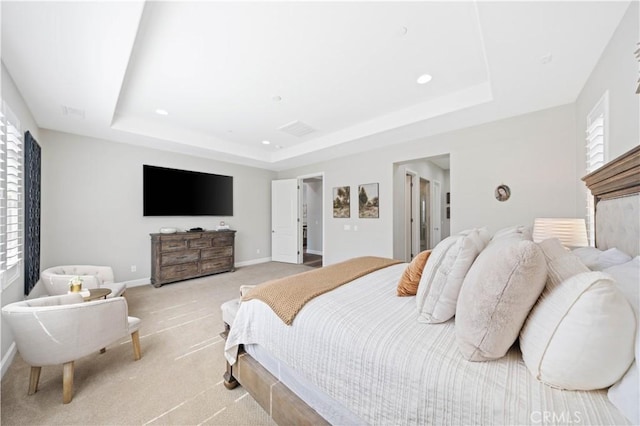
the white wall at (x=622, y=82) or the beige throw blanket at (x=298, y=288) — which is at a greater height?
the white wall at (x=622, y=82)

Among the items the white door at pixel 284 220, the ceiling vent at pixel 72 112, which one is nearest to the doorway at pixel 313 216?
the white door at pixel 284 220

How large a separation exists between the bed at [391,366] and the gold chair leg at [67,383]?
1.02 meters

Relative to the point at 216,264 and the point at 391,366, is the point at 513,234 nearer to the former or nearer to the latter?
the point at 391,366

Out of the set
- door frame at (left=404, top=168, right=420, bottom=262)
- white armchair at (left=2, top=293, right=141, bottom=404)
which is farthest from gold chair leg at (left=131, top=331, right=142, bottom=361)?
door frame at (left=404, top=168, right=420, bottom=262)

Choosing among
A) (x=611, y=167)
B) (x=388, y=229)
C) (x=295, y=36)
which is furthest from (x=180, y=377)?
(x=388, y=229)

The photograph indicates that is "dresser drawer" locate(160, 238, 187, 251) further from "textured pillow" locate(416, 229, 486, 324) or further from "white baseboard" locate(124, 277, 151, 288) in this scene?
"textured pillow" locate(416, 229, 486, 324)

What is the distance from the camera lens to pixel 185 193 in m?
4.81

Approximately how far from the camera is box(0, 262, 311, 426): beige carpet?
4.88ft

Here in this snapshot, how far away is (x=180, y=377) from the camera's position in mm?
1844

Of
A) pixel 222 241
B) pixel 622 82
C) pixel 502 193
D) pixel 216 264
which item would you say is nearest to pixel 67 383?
pixel 216 264

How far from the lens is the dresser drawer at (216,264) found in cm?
470

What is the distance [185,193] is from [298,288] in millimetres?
4190

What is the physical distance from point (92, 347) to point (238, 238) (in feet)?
13.4

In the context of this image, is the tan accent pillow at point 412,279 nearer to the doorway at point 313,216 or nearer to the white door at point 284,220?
the white door at point 284,220
